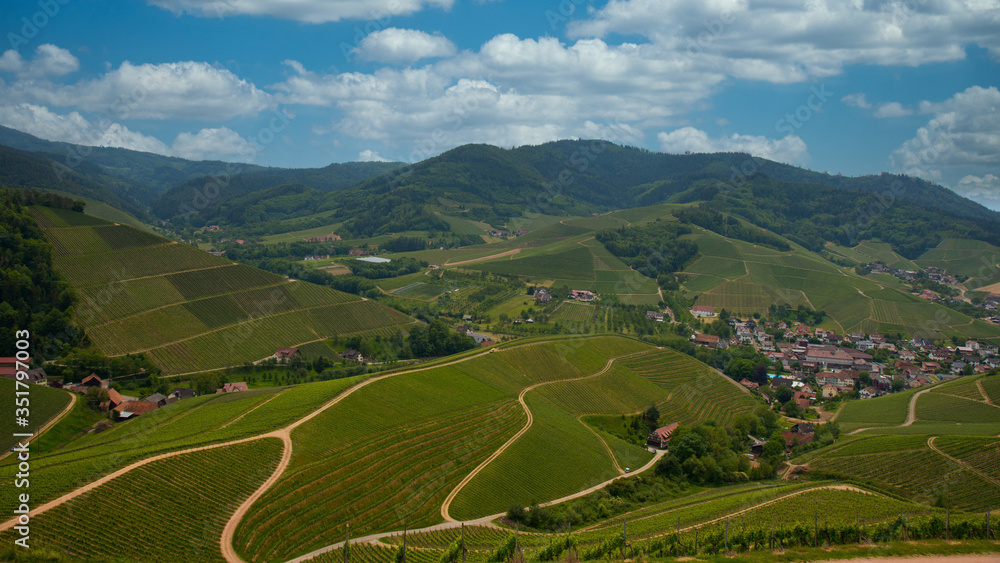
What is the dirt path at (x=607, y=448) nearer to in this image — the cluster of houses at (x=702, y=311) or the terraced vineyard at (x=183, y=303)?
the terraced vineyard at (x=183, y=303)

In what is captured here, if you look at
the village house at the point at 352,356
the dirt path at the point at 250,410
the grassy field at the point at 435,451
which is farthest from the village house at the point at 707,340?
the dirt path at the point at 250,410

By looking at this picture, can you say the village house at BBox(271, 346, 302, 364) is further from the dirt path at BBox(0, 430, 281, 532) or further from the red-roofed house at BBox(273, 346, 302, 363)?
the dirt path at BBox(0, 430, 281, 532)

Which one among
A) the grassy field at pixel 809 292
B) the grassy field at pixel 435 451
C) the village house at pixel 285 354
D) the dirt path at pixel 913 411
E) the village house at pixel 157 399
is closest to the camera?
the grassy field at pixel 435 451

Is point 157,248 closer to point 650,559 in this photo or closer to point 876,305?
point 650,559

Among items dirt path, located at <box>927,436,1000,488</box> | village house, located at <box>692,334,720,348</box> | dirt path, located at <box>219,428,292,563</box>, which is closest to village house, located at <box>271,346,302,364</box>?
dirt path, located at <box>219,428,292,563</box>

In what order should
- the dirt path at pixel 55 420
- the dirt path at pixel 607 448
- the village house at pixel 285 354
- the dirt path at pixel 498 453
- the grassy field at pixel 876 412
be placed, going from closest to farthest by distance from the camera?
the dirt path at pixel 498 453, the dirt path at pixel 55 420, the dirt path at pixel 607 448, the grassy field at pixel 876 412, the village house at pixel 285 354

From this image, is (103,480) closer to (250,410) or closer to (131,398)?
(250,410)
